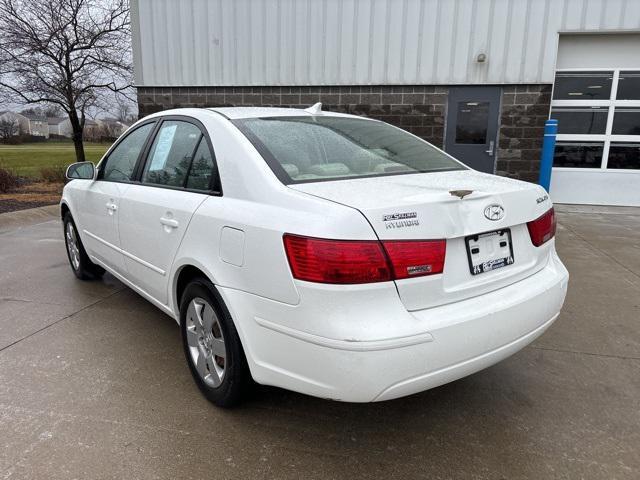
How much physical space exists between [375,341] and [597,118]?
9554 millimetres

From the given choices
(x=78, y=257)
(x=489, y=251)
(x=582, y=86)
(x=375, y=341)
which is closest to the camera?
(x=375, y=341)

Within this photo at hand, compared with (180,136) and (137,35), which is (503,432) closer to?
(180,136)

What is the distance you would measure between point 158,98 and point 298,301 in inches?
378

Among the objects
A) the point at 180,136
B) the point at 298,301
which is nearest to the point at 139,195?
the point at 180,136

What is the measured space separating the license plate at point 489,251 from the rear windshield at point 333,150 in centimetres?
65

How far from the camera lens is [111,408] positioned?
2566 millimetres

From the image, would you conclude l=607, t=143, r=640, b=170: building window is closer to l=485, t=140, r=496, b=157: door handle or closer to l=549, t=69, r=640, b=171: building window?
l=549, t=69, r=640, b=171: building window

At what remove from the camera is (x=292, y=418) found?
8.17ft

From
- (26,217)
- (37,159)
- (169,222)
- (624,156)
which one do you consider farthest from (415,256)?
(37,159)

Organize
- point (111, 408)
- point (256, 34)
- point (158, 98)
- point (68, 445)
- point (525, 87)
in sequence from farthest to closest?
1. point (158, 98)
2. point (256, 34)
3. point (525, 87)
4. point (111, 408)
5. point (68, 445)

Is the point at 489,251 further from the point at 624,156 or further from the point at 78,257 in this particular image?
the point at 624,156

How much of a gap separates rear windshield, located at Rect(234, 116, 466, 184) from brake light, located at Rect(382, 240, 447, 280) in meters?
0.62

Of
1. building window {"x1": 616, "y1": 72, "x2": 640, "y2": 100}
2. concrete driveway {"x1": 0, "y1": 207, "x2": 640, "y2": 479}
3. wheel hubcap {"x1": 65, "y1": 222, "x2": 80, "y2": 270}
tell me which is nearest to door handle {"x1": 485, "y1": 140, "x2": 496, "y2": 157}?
building window {"x1": 616, "y1": 72, "x2": 640, "y2": 100}

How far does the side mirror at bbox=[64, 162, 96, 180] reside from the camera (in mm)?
3934
